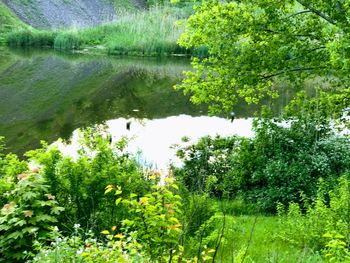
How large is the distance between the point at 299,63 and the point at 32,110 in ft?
46.9

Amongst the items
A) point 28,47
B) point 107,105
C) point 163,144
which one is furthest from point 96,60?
point 163,144

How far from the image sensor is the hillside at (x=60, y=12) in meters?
55.4

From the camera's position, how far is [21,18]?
53875 millimetres

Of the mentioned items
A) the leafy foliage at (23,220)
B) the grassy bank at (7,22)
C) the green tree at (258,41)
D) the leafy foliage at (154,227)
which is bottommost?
the grassy bank at (7,22)

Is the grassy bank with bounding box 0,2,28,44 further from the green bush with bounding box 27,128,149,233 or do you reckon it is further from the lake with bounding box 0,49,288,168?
the green bush with bounding box 27,128,149,233

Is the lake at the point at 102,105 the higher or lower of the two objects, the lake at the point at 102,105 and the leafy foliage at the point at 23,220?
the lower

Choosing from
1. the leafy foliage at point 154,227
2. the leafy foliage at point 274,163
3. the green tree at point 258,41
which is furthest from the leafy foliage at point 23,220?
the green tree at point 258,41

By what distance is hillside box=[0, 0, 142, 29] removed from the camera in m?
55.4

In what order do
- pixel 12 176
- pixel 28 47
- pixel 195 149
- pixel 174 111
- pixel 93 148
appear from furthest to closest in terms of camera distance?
pixel 28 47 < pixel 174 111 < pixel 195 149 < pixel 93 148 < pixel 12 176

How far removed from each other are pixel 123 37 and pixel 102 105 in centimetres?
2395

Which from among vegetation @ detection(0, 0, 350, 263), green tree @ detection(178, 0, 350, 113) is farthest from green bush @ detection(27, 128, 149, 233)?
green tree @ detection(178, 0, 350, 113)

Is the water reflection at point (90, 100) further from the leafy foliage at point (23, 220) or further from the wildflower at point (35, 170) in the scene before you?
the leafy foliage at point (23, 220)

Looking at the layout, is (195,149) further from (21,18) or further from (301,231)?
(21,18)

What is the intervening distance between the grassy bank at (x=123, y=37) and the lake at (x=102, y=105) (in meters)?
6.48
